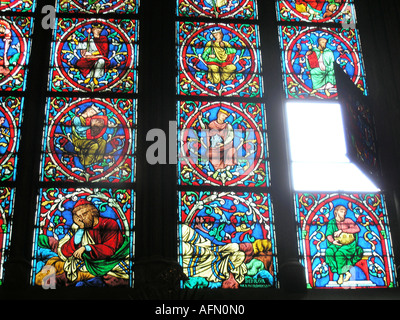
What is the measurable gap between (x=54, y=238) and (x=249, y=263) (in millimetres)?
2085

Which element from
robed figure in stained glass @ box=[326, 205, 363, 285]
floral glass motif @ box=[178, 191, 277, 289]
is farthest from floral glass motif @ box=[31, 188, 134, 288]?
robed figure in stained glass @ box=[326, 205, 363, 285]

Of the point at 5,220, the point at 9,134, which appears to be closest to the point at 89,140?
the point at 9,134

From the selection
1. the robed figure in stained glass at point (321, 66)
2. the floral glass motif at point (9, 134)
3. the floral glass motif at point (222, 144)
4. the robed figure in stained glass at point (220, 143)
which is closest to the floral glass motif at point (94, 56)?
the floral glass motif at point (9, 134)

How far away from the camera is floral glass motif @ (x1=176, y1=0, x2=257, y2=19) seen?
32.6 feet

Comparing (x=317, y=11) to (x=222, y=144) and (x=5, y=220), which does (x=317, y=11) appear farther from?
(x=5, y=220)

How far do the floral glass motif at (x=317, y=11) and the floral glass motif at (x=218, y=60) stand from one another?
0.52 m

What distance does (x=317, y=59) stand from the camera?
9758 mm

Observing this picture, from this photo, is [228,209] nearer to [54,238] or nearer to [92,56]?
[54,238]

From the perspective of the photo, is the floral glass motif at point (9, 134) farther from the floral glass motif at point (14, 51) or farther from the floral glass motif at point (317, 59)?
the floral glass motif at point (317, 59)

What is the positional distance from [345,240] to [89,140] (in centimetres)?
307

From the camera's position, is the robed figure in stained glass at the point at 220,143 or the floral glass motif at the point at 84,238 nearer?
the floral glass motif at the point at 84,238

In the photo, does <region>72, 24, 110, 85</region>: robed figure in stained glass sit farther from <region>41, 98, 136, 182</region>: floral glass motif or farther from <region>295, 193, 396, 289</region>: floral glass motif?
<region>295, 193, 396, 289</region>: floral glass motif

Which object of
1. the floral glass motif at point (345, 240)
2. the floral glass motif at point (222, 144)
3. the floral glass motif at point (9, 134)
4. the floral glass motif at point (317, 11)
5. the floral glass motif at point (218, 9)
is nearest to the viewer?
the floral glass motif at point (345, 240)

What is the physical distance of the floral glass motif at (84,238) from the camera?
321 inches
